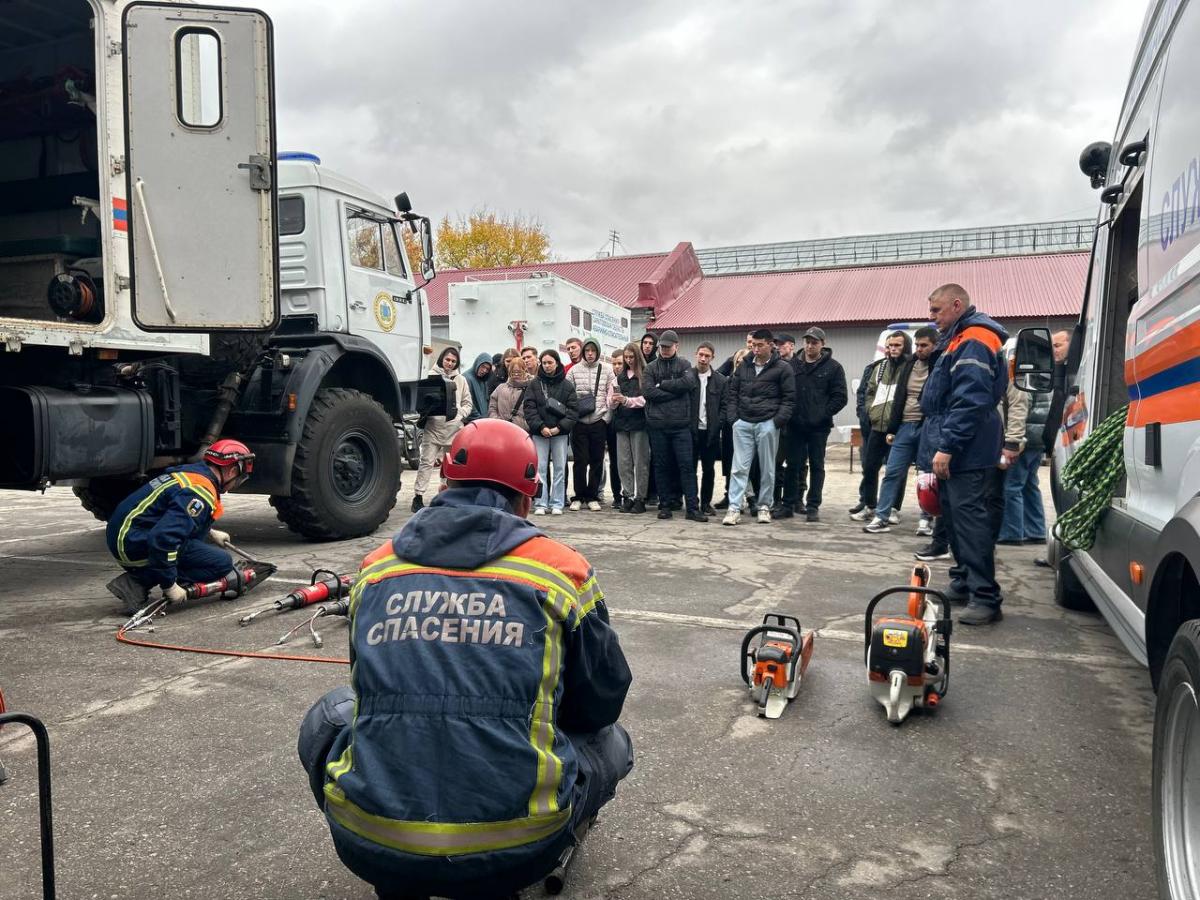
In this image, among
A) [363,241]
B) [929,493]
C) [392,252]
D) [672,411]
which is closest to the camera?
[929,493]

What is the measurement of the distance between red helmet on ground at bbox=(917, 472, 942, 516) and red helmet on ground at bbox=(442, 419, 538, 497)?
3.67 meters

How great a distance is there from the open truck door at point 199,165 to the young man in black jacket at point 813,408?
5.19 m

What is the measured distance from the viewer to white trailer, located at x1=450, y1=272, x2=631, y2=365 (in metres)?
16.1

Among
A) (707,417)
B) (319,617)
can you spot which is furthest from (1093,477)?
(707,417)

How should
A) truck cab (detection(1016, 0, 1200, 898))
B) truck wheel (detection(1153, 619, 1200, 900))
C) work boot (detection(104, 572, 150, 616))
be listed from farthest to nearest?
work boot (detection(104, 572, 150, 616)) < truck cab (detection(1016, 0, 1200, 898)) < truck wheel (detection(1153, 619, 1200, 900))

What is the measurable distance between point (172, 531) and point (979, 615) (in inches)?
176

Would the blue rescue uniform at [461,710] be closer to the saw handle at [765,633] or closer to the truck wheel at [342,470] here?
the saw handle at [765,633]

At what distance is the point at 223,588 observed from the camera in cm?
538

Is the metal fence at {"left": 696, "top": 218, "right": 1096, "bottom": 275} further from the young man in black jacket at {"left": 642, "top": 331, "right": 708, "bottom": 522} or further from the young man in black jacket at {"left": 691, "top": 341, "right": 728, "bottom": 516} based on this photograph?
the young man in black jacket at {"left": 642, "top": 331, "right": 708, "bottom": 522}

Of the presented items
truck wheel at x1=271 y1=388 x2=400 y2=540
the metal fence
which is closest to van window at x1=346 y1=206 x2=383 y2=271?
truck wheel at x1=271 y1=388 x2=400 y2=540

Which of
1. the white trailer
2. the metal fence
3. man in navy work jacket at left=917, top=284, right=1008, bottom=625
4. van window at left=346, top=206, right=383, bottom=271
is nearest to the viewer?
man in navy work jacket at left=917, top=284, right=1008, bottom=625

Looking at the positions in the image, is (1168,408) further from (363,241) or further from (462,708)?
(363,241)

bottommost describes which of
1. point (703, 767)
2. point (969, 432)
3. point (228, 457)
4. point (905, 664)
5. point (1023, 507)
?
point (703, 767)

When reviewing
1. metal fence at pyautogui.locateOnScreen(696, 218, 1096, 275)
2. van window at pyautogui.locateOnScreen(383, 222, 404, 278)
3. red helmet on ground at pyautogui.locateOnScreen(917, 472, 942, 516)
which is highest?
metal fence at pyautogui.locateOnScreen(696, 218, 1096, 275)
